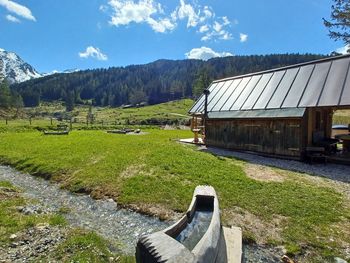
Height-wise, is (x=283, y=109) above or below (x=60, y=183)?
above

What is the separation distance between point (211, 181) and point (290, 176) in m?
4.67

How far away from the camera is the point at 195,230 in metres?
5.95

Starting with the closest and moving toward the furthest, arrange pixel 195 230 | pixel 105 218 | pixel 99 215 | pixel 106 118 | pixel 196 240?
pixel 196 240, pixel 195 230, pixel 105 218, pixel 99 215, pixel 106 118

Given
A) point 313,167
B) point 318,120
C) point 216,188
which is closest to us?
point 216,188

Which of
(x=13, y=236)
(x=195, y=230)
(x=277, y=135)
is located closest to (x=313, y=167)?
(x=277, y=135)

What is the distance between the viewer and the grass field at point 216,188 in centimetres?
848

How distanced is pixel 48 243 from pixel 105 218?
2639mm

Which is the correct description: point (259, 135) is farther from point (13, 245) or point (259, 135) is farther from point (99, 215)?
point (13, 245)

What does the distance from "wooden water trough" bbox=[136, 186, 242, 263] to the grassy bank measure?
2.23 meters

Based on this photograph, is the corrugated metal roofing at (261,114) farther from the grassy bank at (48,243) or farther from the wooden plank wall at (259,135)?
the grassy bank at (48,243)

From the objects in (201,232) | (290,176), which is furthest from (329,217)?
(201,232)

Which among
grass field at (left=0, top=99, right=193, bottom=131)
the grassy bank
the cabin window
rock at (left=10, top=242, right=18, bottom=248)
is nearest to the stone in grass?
the grassy bank

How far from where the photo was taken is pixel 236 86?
90.3 feet

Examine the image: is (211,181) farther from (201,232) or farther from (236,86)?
(236,86)
